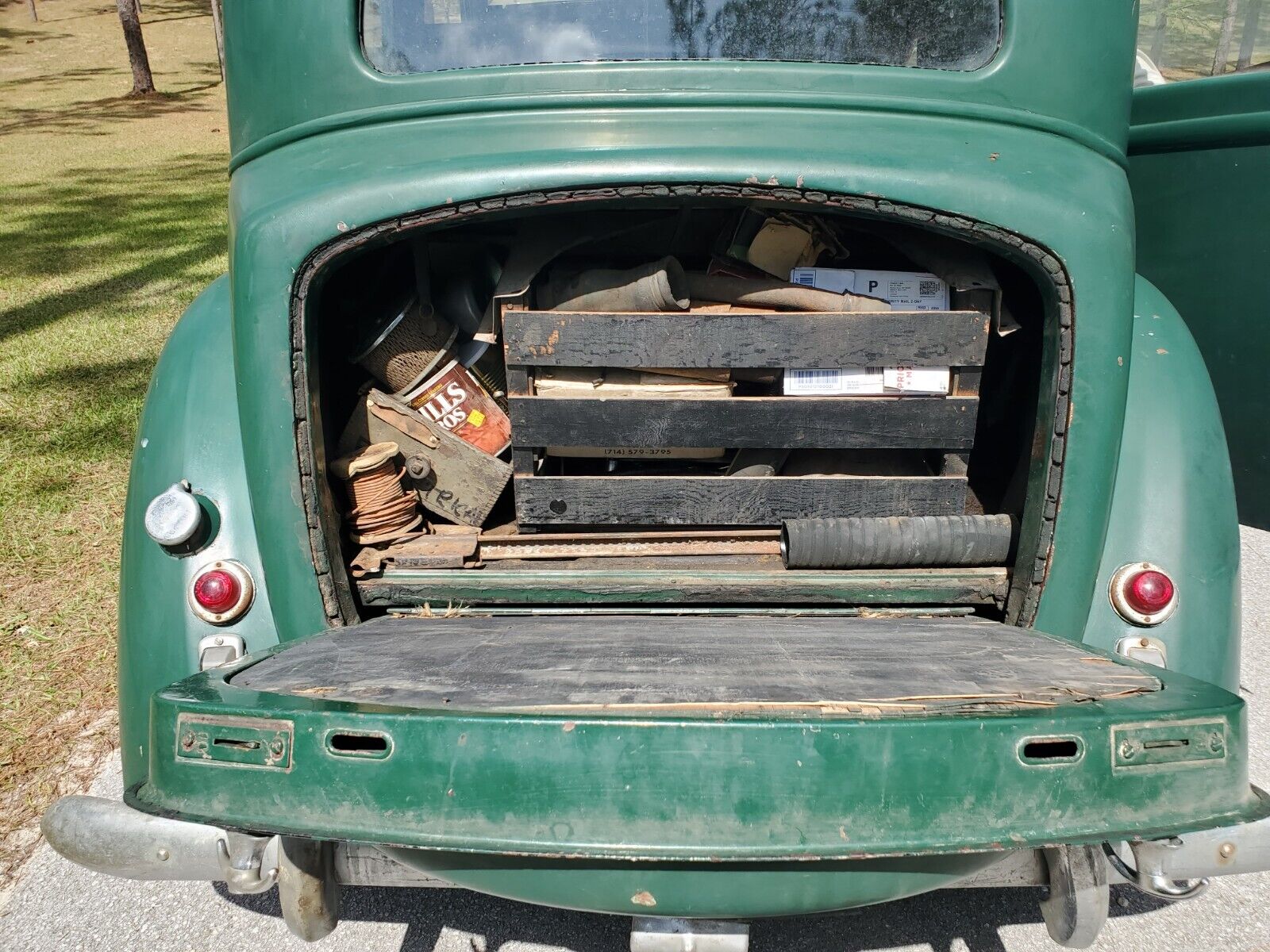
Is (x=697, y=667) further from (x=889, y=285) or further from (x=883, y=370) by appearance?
(x=889, y=285)

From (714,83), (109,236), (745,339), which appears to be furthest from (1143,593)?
(109,236)

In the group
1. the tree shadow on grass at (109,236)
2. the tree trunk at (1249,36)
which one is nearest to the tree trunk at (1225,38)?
the tree trunk at (1249,36)

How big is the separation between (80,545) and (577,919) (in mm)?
3032

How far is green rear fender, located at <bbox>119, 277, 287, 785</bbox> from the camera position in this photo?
212 cm

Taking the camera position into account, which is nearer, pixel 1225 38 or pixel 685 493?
pixel 685 493

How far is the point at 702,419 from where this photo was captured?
7.20 ft

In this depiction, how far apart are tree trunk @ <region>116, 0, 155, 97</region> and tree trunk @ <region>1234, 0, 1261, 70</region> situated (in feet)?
71.6

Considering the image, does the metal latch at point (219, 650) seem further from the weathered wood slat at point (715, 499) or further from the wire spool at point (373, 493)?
the weathered wood slat at point (715, 499)

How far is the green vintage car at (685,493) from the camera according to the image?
4.71 feet

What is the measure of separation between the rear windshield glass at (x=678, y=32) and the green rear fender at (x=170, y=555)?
2.78 ft

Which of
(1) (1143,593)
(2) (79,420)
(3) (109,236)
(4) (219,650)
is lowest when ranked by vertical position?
(2) (79,420)

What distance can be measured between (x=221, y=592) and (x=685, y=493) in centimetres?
104

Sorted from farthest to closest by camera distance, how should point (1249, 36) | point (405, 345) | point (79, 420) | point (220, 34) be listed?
point (79, 420) → point (1249, 36) → point (220, 34) → point (405, 345)

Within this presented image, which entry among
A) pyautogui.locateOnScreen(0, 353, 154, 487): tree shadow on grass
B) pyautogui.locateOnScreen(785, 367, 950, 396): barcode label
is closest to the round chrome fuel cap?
pyautogui.locateOnScreen(785, 367, 950, 396): barcode label
